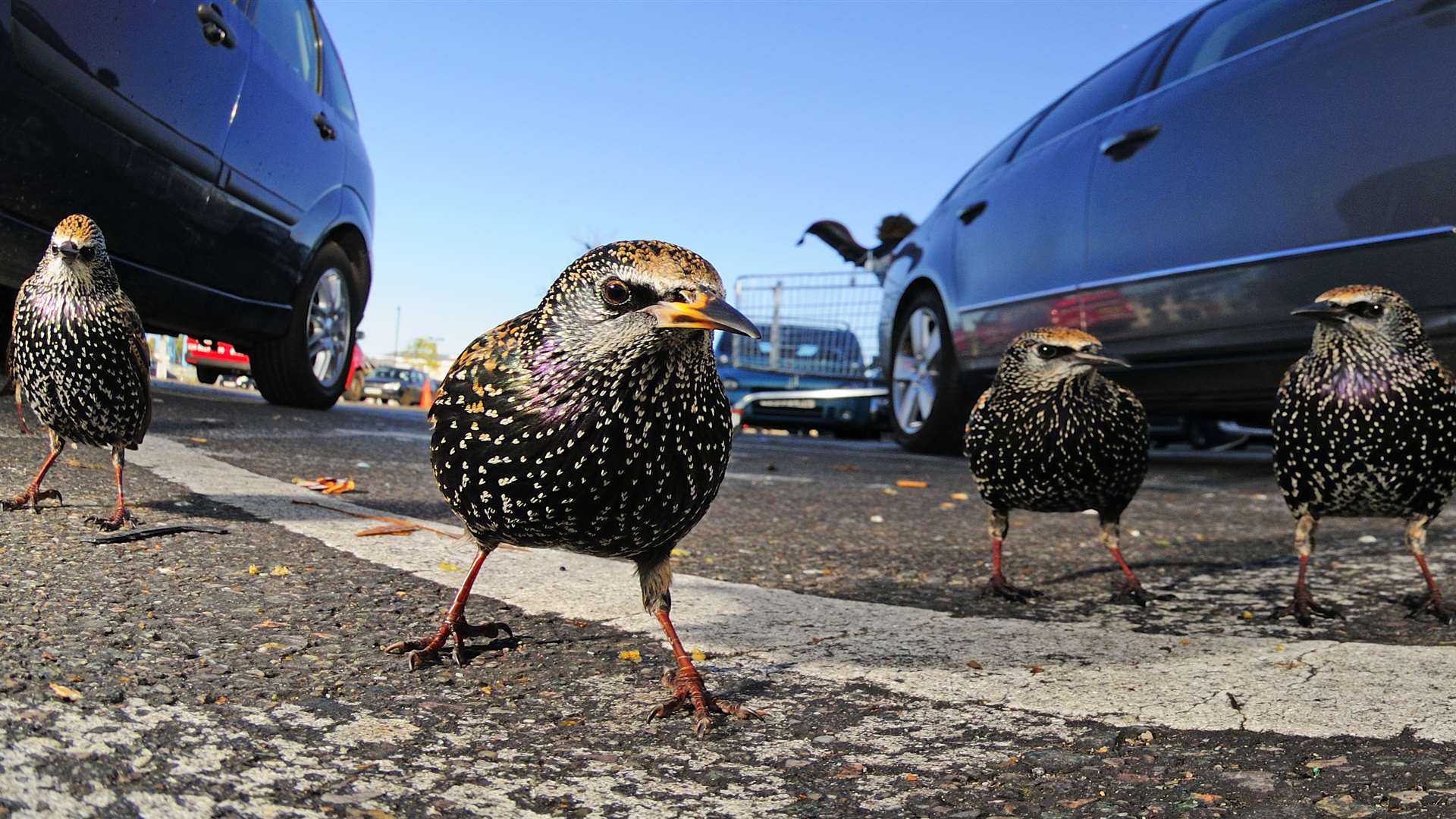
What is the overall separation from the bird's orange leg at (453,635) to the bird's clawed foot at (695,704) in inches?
19.8

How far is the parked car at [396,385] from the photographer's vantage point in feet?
129

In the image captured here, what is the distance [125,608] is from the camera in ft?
7.84

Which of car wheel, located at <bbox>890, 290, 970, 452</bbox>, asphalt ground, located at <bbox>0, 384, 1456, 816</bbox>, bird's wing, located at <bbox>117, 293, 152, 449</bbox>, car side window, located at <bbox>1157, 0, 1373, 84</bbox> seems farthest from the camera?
car wheel, located at <bbox>890, 290, 970, 452</bbox>

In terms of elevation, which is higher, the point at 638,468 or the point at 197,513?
the point at 638,468

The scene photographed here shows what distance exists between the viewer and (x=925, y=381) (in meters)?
8.35

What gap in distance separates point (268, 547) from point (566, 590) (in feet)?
2.77

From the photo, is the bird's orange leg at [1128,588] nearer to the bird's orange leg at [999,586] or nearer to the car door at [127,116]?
the bird's orange leg at [999,586]

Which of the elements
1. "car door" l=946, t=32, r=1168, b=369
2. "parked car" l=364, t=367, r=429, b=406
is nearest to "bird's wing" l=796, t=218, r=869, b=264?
"car door" l=946, t=32, r=1168, b=369

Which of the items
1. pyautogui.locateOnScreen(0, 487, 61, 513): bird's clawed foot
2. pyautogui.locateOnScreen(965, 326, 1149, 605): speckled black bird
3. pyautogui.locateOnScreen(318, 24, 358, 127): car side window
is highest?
pyautogui.locateOnScreen(318, 24, 358, 127): car side window

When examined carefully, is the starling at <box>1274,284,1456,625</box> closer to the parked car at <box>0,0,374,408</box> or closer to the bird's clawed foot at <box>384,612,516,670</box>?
the bird's clawed foot at <box>384,612,516,670</box>

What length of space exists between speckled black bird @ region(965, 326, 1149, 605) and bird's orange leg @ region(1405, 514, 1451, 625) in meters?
0.78

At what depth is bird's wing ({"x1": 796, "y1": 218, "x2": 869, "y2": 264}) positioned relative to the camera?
11.7m

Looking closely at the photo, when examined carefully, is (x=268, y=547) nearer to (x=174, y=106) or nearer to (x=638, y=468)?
(x=638, y=468)

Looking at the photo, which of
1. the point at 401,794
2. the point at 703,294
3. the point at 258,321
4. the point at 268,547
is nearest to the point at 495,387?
the point at 703,294
